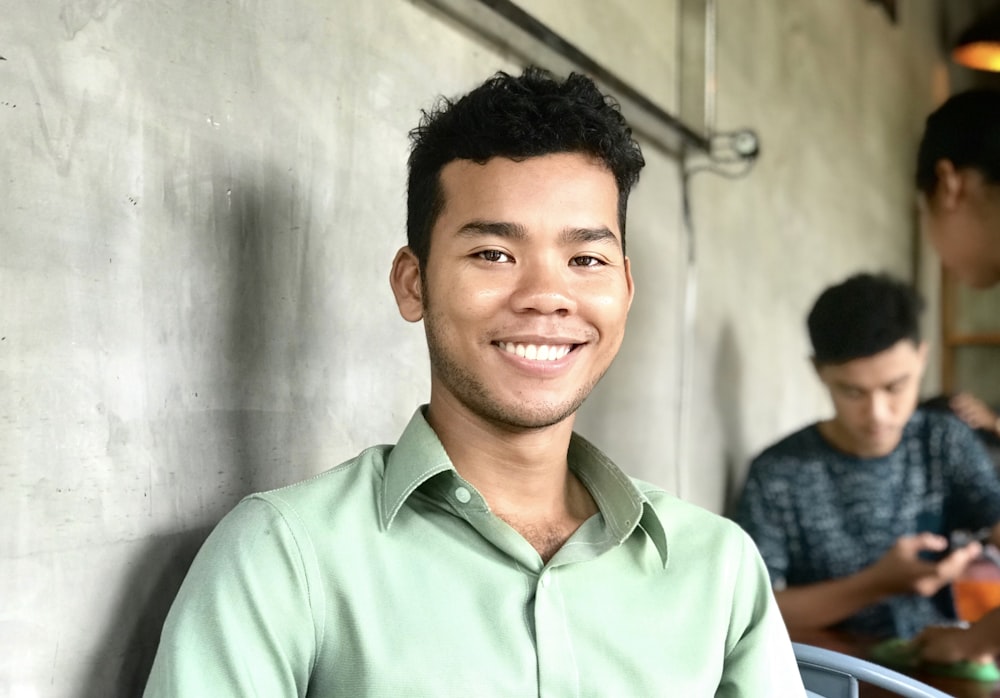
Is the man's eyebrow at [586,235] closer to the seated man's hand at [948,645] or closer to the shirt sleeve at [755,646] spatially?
the shirt sleeve at [755,646]

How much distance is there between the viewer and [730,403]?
2574 millimetres

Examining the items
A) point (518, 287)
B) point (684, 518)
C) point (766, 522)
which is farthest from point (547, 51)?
point (766, 522)

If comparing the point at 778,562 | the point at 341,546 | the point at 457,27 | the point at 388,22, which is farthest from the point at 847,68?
the point at 341,546

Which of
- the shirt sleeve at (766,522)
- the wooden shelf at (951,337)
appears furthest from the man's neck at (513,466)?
the wooden shelf at (951,337)

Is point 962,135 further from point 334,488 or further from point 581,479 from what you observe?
point 334,488

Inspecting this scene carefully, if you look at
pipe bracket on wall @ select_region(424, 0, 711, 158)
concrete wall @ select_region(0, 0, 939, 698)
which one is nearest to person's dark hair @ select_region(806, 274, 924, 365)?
pipe bracket on wall @ select_region(424, 0, 711, 158)

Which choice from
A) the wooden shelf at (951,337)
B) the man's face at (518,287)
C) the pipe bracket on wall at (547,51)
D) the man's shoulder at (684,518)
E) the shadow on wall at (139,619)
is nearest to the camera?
the shadow on wall at (139,619)

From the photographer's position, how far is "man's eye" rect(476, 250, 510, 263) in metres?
1.13

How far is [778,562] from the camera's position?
235cm

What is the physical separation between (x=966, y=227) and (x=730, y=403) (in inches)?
26.9

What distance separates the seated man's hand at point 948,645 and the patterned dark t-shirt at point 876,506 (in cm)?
10

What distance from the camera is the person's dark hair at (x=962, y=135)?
2344 millimetres

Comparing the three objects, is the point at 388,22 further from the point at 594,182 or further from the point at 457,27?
the point at 594,182

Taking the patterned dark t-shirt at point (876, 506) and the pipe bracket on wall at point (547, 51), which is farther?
the patterned dark t-shirt at point (876, 506)
